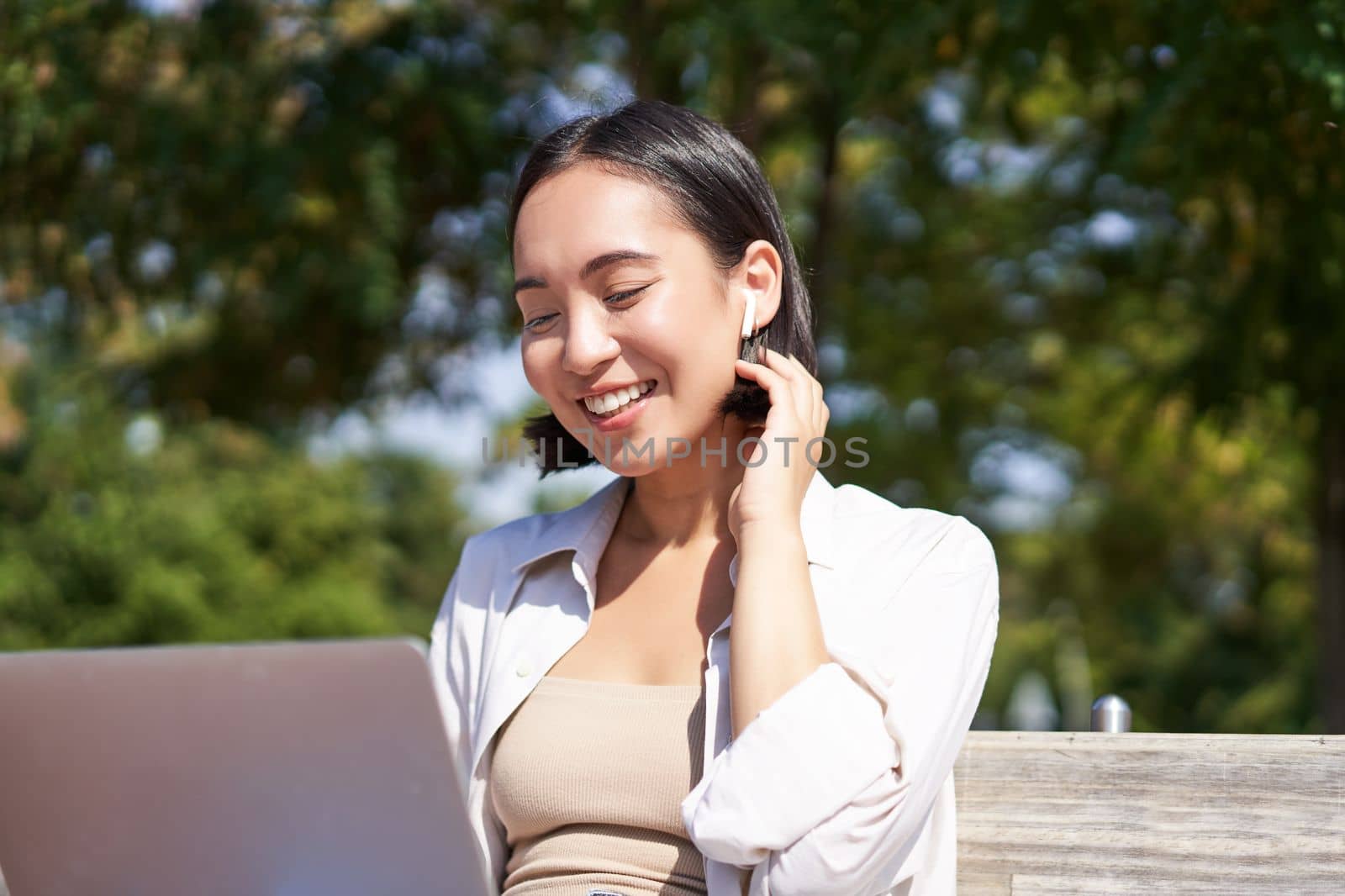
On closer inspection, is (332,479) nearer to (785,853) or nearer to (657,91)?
(657,91)

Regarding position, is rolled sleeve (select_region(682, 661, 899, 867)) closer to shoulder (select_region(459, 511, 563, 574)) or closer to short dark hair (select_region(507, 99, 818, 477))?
short dark hair (select_region(507, 99, 818, 477))

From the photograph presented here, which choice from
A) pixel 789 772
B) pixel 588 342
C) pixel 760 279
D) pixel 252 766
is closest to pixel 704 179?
pixel 760 279

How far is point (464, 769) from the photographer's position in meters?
2.25

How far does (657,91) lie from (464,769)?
3.45 meters

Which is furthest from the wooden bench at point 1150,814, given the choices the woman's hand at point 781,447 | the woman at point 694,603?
the woman's hand at point 781,447

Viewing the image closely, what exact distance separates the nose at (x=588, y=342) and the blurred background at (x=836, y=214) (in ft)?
1.66

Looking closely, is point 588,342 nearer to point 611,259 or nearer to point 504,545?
point 611,259

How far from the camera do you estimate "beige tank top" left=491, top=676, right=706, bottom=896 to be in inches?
76.5

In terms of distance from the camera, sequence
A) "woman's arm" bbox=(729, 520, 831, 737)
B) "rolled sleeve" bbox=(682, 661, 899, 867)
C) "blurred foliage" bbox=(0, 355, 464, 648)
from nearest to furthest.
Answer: "rolled sleeve" bbox=(682, 661, 899, 867)
"woman's arm" bbox=(729, 520, 831, 737)
"blurred foliage" bbox=(0, 355, 464, 648)

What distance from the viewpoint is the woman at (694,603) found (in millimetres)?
1746

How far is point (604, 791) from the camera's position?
197 centimetres

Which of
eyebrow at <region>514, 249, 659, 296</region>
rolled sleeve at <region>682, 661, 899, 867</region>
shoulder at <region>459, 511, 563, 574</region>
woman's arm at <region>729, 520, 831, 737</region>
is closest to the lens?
rolled sleeve at <region>682, 661, 899, 867</region>

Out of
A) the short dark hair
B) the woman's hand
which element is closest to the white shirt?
the woman's hand

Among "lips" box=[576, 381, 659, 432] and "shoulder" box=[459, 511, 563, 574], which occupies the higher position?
"lips" box=[576, 381, 659, 432]
